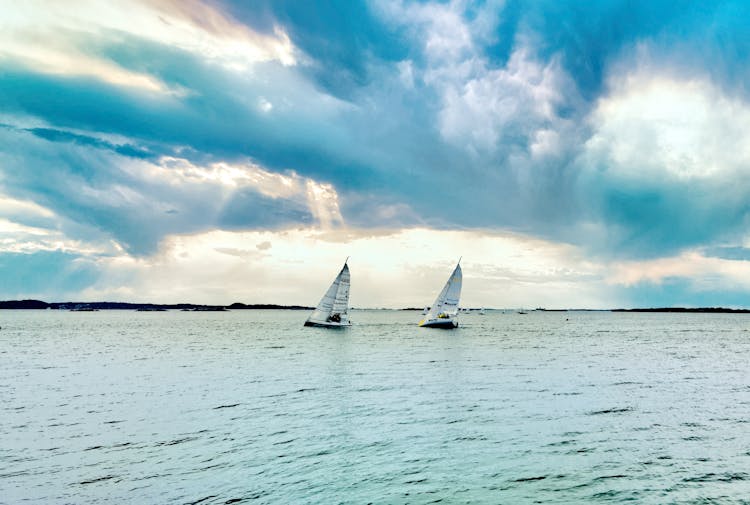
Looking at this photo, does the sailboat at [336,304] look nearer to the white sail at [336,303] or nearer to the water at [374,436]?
the white sail at [336,303]

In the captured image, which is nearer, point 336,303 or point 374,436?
point 374,436

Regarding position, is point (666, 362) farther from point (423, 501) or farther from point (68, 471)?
point (68, 471)

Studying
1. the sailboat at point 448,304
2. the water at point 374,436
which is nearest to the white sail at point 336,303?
the sailboat at point 448,304


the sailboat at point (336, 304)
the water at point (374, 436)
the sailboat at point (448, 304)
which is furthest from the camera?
the sailboat at point (448, 304)

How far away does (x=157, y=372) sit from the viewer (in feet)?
180

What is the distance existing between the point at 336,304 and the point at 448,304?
28941mm

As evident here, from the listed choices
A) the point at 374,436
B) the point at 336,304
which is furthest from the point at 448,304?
the point at 374,436

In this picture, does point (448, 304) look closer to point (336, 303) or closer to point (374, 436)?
point (336, 303)

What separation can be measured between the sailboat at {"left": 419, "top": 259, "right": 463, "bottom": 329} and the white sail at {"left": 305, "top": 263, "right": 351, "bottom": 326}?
24218 millimetres

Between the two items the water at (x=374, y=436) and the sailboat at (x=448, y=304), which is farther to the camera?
the sailboat at (x=448, y=304)

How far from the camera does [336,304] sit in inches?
4653

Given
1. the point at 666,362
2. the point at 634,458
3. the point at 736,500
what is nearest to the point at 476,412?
the point at 634,458

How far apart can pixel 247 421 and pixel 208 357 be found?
44771mm

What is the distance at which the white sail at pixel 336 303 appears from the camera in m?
115
